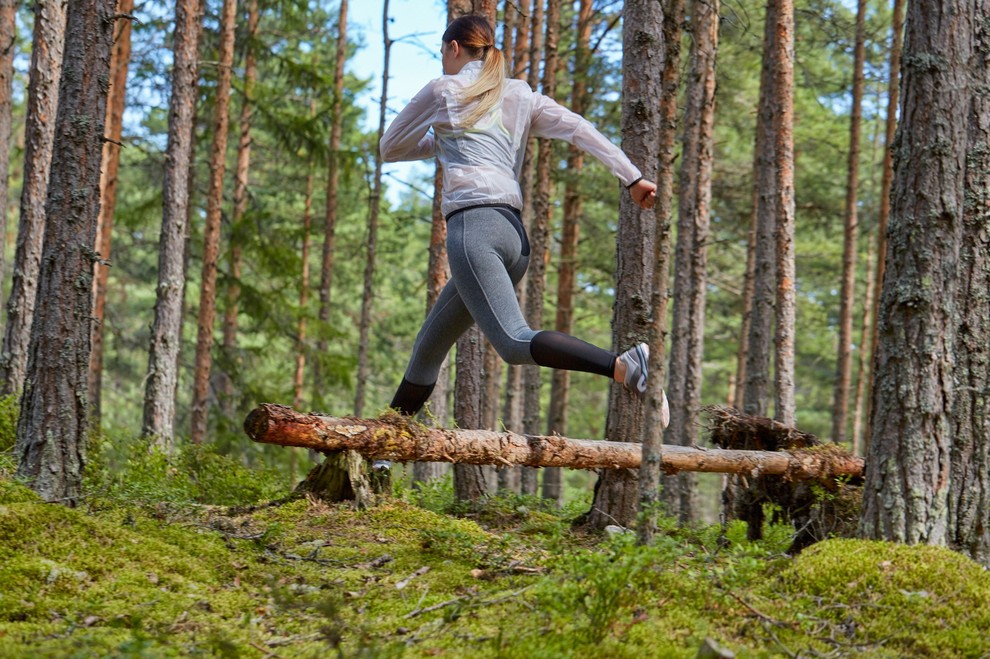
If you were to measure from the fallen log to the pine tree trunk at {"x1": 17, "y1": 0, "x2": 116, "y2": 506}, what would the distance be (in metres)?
0.94

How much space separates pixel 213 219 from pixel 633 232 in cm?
1138

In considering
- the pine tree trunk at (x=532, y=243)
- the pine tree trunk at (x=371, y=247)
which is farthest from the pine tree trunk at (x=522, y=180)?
the pine tree trunk at (x=371, y=247)

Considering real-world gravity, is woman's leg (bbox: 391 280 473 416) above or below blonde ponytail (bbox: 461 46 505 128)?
below

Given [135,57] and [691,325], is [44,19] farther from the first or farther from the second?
[691,325]

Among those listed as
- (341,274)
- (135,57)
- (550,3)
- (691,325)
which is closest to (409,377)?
(691,325)

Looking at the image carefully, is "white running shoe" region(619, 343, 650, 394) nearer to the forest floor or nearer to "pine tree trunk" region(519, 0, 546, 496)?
the forest floor

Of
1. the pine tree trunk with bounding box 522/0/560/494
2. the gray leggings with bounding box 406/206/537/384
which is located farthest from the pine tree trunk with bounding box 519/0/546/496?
the gray leggings with bounding box 406/206/537/384

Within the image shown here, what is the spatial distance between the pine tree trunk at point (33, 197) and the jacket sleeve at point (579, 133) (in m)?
7.97

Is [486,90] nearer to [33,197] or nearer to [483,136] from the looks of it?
[483,136]

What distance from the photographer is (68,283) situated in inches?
177

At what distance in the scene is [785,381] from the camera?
11.8 meters

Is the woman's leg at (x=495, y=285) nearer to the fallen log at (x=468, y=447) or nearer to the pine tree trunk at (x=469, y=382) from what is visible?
the fallen log at (x=468, y=447)

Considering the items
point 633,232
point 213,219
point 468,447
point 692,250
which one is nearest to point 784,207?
point 692,250

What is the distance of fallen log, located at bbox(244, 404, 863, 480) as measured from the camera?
491 centimetres
